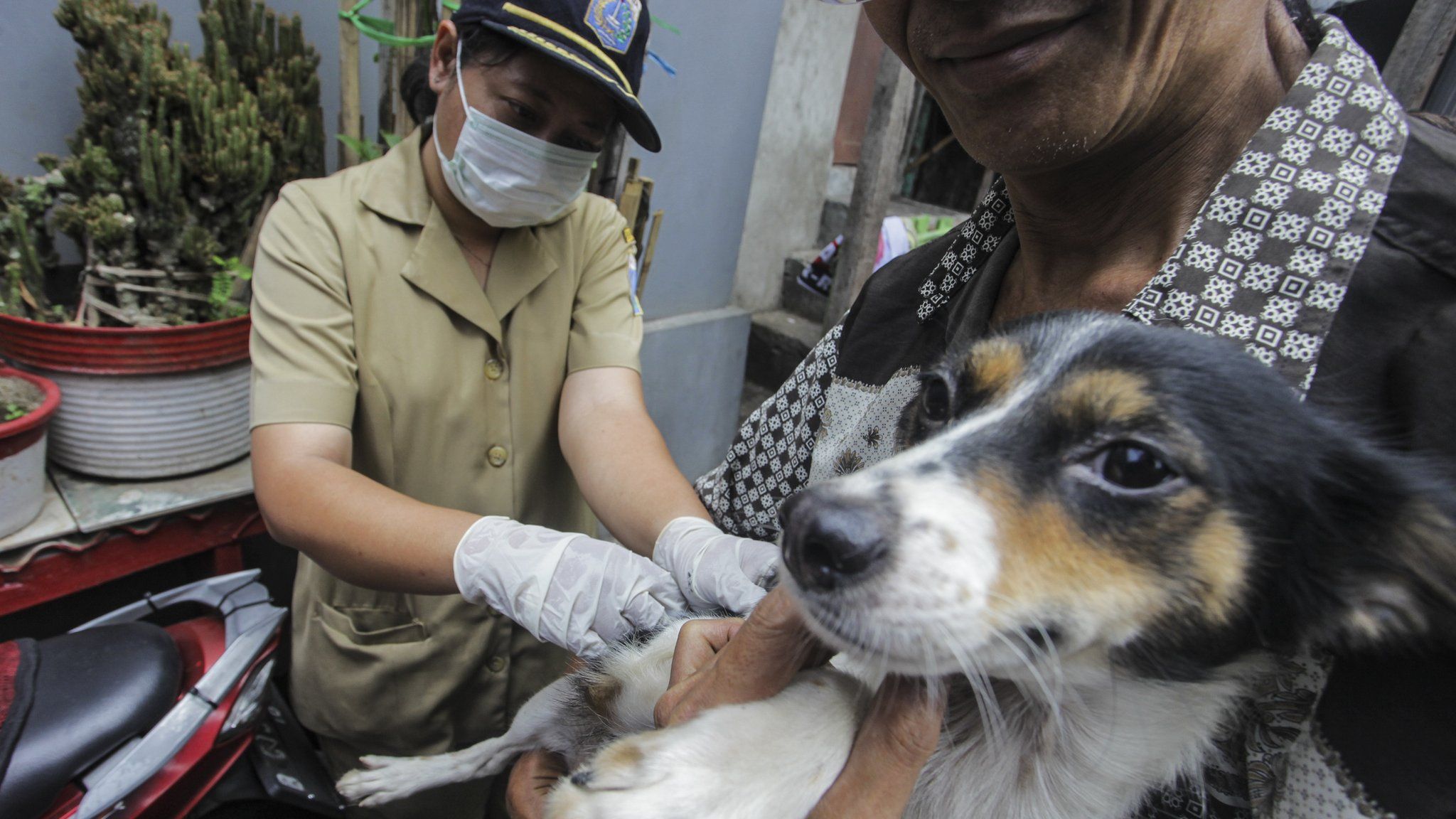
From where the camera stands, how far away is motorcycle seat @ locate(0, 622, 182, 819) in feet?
5.25

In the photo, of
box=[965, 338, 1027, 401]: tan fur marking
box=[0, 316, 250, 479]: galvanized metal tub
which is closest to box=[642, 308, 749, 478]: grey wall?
box=[0, 316, 250, 479]: galvanized metal tub

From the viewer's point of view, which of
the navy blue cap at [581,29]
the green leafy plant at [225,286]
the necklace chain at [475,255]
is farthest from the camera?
the green leafy plant at [225,286]

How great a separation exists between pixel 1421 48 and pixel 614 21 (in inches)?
118

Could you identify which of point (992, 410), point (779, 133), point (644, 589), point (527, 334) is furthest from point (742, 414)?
point (992, 410)

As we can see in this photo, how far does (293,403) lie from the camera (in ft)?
5.65

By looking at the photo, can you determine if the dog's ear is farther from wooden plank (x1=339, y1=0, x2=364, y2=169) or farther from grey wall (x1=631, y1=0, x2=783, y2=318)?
grey wall (x1=631, y1=0, x2=783, y2=318)

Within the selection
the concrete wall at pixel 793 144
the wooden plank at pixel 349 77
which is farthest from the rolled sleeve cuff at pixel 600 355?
the concrete wall at pixel 793 144

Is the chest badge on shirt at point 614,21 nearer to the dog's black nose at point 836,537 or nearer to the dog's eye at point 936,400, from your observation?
the dog's eye at point 936,400

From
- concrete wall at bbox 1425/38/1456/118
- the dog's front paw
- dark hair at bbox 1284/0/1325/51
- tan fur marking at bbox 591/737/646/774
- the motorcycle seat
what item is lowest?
the dog's front paw

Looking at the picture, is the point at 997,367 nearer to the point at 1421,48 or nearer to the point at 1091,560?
the point at 1091,560

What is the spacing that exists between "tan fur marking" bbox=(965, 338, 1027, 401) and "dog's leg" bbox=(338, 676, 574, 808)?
1247 millimetres

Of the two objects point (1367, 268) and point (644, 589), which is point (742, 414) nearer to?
point (644, 589)

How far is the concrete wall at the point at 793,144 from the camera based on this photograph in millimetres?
4949

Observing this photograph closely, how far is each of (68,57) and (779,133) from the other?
371 centimetres
